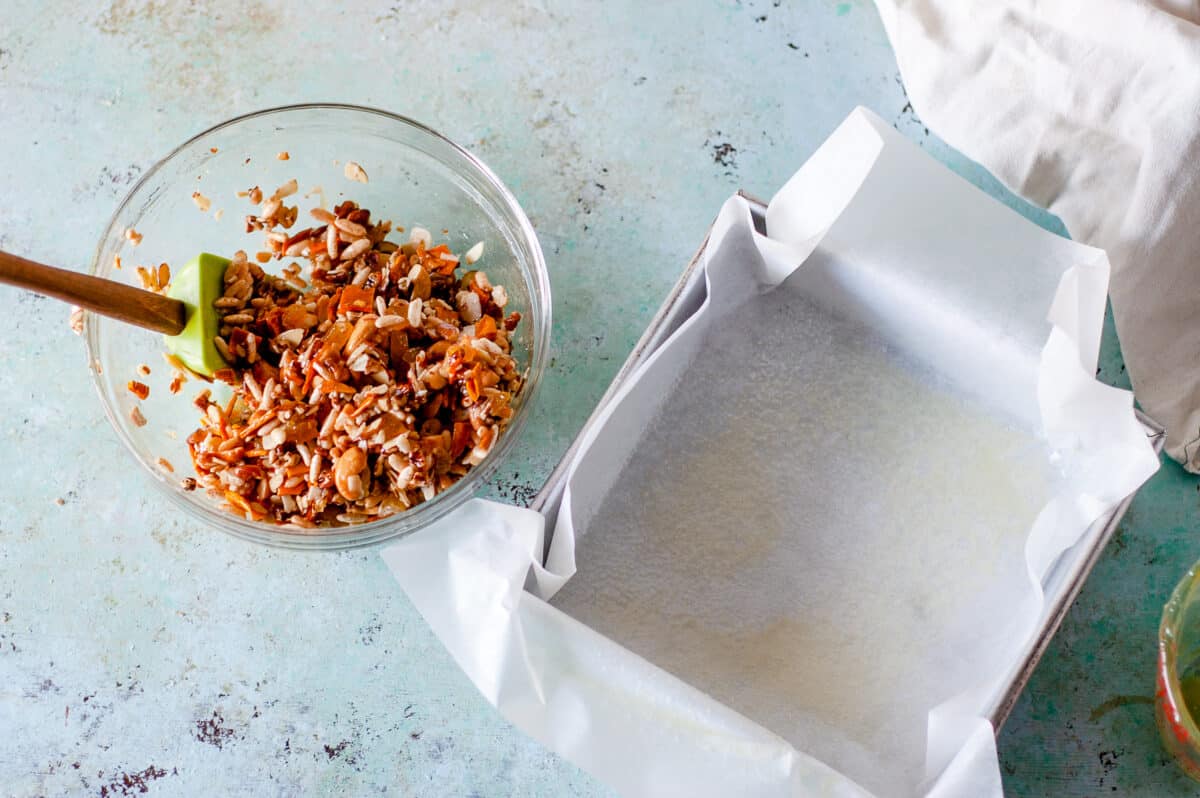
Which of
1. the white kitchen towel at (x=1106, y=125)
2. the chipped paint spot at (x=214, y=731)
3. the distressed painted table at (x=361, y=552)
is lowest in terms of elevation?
the chipped paint spot at (x=214, y=731)

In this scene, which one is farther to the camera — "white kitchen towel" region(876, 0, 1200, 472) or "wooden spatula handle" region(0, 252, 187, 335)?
"white kitchen towel" region(876, 0, 1200, 472)

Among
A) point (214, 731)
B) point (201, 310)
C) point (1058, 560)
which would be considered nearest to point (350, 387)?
point (201, 310)

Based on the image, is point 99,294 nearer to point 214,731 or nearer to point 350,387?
point 350,387

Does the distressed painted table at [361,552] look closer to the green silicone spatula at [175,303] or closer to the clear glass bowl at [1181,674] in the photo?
the clear glass bowl at [1181,674]

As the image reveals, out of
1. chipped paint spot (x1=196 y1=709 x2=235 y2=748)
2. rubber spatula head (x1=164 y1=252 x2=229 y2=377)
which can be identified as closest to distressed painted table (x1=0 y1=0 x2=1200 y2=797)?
chipped paint spot (x1=196 y1=709 x2=235 y2=748)

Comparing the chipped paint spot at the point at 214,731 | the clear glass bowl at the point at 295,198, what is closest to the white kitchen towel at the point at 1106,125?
the clear glass bowl at the point at 295,198

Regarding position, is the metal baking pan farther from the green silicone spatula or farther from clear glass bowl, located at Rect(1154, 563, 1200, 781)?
the green silicone spatula
